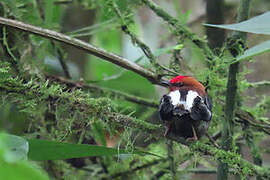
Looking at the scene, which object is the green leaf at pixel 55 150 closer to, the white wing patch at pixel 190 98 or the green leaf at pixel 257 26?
the white wing patch at pixel 190 98

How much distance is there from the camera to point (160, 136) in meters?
1.20

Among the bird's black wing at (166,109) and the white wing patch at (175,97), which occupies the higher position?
the white wing patch at (175,97)

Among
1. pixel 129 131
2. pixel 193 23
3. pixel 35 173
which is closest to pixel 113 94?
pixel 129 131

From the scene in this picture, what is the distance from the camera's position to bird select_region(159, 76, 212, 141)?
1.12 metres

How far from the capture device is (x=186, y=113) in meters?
1.11

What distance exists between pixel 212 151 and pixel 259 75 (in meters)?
2.16

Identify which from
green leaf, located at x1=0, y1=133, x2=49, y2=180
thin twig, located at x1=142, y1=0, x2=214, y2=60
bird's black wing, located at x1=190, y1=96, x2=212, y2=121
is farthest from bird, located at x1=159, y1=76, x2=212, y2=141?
green leaf, located at x1=0, y1=133, x2=49, y2=180

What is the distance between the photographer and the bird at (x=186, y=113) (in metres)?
1.12

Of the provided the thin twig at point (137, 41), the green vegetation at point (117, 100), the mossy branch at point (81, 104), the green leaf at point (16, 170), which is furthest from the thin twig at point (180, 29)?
the green leaf at point (16, 170)

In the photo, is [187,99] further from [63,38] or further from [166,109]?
[63,38]

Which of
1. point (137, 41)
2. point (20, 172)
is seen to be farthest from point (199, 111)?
point (20, 172)

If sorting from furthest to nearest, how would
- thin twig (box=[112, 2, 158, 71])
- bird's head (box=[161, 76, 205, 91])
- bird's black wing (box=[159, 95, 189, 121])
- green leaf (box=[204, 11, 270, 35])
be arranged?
thin twig (box=[112, 2, 158, 71])
bird's head (box=[161, 76, 205, 91])
bird's black wing (box=[159, 95, 189, 121])
green leaf (box=[204, 11, 270, 35])

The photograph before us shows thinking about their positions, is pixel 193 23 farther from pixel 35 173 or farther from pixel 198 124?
pixel 35 173

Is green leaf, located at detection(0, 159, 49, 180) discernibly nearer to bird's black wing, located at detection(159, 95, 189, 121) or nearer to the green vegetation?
the green vegetation
